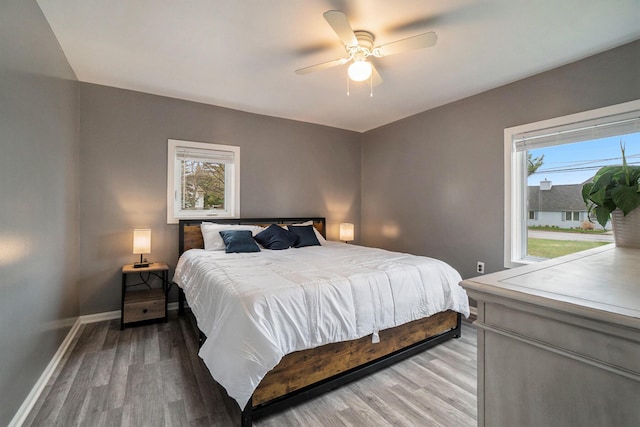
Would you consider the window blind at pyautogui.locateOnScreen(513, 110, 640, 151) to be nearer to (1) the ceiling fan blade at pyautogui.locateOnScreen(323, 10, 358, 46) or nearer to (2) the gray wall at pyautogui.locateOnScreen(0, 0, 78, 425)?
(1) the ceiling fan blade at pyautogui.locateOnScreen(323, 10, 358, 46)

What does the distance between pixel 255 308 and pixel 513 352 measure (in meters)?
1.28

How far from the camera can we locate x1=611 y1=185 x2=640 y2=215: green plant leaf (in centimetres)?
140

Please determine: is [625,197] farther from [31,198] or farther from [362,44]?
[31,198]

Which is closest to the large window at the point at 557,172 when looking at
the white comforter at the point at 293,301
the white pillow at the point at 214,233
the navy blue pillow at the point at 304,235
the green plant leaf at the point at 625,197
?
the white comforter at the point at 293,301

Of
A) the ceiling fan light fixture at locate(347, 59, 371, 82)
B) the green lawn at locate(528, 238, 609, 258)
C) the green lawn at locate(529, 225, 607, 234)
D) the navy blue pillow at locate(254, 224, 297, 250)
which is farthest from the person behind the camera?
the navy blue pillow at locate(254, 224, 297, 250)

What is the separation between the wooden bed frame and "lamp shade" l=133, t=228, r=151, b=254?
6.69 ft

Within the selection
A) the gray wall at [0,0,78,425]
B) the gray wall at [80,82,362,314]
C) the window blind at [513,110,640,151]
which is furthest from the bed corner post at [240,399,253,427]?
the window blind at [513,110,640,151]

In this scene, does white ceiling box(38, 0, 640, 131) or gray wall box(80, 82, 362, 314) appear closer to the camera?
white ceiling box(38, 0, 640, 131)

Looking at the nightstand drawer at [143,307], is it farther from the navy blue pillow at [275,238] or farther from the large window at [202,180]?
the navy blue pillow at [275,238]

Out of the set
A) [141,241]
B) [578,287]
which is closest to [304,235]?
[141,241]

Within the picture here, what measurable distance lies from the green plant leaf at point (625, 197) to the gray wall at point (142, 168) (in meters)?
3.57

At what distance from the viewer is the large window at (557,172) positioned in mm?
2465

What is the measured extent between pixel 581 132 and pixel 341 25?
243 centimetres

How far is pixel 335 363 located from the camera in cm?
195
